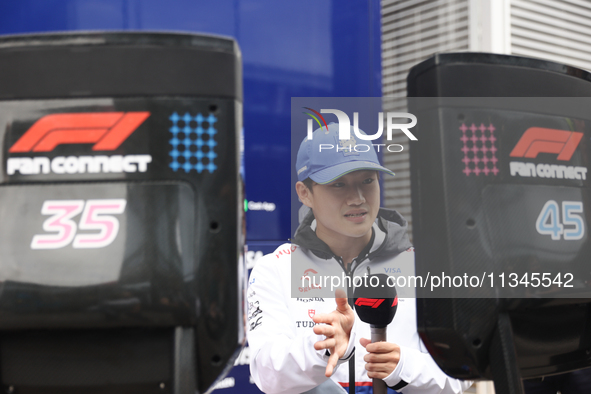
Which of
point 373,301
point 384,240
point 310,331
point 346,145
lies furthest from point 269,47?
point 373,301

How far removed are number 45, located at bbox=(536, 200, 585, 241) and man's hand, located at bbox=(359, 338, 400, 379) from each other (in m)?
0.55

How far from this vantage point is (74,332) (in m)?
0.94

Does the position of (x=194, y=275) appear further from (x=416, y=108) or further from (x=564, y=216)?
A: (x=564, y=216)

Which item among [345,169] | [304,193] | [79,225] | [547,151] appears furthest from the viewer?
[304,193]

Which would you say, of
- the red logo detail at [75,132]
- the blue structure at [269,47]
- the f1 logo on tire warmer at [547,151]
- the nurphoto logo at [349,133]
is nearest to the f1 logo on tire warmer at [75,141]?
the red logo detail at [75,132]

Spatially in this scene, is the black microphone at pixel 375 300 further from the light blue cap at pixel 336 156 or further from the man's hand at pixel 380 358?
the light blue cap at pixel 336 156

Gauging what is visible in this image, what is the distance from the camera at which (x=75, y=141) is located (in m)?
0.93

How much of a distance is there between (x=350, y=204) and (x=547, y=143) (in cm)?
58

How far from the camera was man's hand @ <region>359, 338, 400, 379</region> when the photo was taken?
1.36 m

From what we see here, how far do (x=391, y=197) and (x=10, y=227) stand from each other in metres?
2.30

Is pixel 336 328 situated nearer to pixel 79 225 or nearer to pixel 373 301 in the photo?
pixel 373 301

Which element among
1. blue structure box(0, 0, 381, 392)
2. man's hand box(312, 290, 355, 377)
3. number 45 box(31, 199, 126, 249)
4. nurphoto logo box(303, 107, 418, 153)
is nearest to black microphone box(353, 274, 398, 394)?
man's hand box(312, 290, 355, 377)

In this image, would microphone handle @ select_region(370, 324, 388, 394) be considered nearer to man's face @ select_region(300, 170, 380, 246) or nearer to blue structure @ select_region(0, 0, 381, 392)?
man's face @ select_region(300, 170, 380, 246)

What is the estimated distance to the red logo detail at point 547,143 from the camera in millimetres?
992
